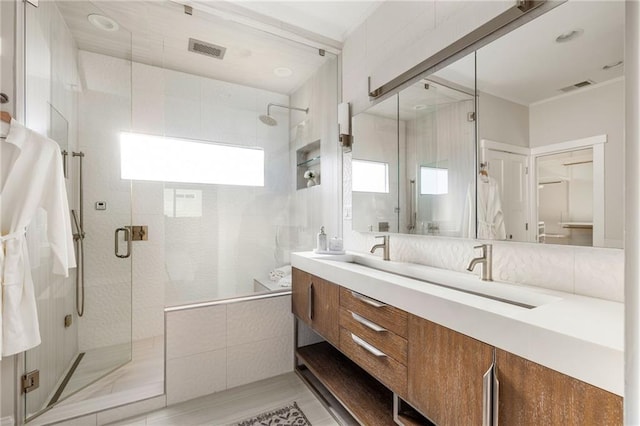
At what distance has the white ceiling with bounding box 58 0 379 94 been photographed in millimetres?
2023

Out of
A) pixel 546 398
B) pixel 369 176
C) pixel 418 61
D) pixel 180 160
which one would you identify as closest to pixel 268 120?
pixel 180 160

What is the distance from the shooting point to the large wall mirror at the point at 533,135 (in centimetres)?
99

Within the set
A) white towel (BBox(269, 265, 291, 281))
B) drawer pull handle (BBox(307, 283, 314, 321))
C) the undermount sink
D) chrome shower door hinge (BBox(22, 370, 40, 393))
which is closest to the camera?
the undermount sink

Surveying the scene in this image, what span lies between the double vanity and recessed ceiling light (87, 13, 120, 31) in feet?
7.89

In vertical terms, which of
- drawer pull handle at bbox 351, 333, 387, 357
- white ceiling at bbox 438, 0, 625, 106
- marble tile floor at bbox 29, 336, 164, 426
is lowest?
marble tile floor at bbox 29, 336, 164, 426

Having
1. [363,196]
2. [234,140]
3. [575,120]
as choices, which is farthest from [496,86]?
[234,140]

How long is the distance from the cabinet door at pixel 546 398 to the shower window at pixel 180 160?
85.8 inches

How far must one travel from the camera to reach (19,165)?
1.42 meters

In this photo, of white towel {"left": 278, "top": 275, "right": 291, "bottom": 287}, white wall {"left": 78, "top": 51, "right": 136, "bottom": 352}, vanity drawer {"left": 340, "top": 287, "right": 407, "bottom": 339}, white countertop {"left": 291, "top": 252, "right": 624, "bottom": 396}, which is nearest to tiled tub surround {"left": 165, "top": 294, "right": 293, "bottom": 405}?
Result: white towel {"left": 278, "top": 275, "right": 291, "bottom": 287}

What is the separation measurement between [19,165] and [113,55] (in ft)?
4.60

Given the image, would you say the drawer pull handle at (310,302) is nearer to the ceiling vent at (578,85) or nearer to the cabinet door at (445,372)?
the cabinet door at (445,372)

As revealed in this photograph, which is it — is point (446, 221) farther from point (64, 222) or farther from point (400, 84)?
point (64, 222)

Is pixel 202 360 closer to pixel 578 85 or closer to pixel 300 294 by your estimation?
pixel 300 294

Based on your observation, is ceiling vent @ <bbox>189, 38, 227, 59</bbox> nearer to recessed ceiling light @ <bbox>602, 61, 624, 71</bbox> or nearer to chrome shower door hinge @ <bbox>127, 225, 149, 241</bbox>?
chrome shower door hinge @ <bbox>127, 225, 149, 241</bbox>
